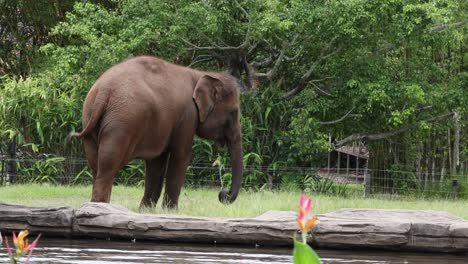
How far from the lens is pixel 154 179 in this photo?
37.1 feet

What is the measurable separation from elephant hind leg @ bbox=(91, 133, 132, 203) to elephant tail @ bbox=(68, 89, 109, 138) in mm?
222

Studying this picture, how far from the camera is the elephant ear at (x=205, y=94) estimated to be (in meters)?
11.3

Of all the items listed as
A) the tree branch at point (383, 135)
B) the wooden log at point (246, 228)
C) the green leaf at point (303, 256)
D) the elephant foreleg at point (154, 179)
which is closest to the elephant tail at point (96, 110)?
the wooden log at point (246, 228)

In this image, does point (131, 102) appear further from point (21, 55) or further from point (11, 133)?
point (21, 55)

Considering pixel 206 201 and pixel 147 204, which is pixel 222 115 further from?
pixel 147 204

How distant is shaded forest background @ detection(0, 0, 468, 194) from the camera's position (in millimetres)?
15352

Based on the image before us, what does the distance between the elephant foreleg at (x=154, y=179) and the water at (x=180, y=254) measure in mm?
2013

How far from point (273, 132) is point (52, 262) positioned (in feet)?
31.9

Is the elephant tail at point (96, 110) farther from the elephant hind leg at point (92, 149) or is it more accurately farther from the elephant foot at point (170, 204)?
the elephant foot at point (170, 204)

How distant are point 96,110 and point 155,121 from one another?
29.5 inches

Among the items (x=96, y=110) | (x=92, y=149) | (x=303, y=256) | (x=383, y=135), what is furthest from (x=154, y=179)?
(x=303, y=256)

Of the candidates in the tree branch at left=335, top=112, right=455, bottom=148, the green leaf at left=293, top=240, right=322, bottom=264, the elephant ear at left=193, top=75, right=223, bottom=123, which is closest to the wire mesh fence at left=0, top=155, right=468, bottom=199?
the tree branch at left=335, top=112, right=455, bottom=148

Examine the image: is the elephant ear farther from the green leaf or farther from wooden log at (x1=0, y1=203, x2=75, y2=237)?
the green leaf

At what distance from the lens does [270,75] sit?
16594mm
